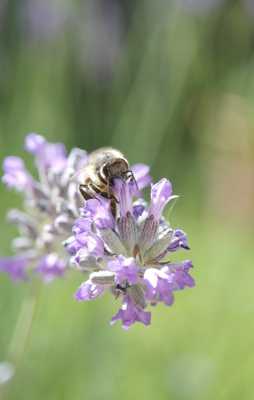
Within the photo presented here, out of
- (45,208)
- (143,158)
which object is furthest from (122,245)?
(143,158)

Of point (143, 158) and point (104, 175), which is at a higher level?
point (143, 158)

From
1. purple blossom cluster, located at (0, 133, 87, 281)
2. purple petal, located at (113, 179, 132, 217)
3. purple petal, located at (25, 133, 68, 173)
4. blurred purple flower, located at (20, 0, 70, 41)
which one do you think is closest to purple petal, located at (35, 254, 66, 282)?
purple blossom cluster, located at (0, 133, 87, 281)

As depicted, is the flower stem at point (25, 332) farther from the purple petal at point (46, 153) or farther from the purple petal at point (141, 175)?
the purple petal at point (141, 175)

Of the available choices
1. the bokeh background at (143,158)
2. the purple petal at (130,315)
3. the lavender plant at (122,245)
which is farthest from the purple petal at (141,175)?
the bokeh background at (143,158)

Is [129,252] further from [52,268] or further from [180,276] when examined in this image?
[52,268]

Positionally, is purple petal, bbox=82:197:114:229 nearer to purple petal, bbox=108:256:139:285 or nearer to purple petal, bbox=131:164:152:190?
purple petal, bbox=108:256:139:285
